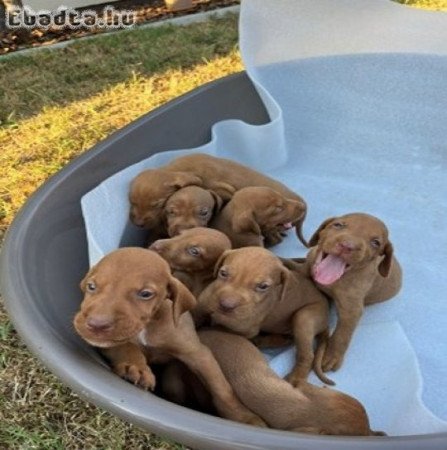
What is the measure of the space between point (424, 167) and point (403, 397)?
1292 mm

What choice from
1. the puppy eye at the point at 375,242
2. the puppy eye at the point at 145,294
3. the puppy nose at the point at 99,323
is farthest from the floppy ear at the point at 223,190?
the puppy nose at the point at 99,323

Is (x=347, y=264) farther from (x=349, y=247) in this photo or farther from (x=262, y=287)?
(x=262, y=287)

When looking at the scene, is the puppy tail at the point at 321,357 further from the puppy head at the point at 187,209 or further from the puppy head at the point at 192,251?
the puppy head at the point at 187,209

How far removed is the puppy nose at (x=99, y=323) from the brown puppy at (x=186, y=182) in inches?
32.9

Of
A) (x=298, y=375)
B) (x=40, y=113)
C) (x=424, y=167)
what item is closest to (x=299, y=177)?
(x=424, y=167)

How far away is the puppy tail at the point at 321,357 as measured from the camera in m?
2.10

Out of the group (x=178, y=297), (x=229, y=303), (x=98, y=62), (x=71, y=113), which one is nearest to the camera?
(x=178, y=297)

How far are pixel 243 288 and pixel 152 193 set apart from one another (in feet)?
1.94

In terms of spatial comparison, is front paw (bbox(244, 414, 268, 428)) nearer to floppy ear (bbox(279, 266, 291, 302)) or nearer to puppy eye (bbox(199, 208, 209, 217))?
floppy ear (bbox(279, 266, 291, 302))

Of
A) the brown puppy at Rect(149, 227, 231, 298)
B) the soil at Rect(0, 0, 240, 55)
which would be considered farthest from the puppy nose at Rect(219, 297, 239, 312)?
the soil at Rect(0, 0, 240, 55)

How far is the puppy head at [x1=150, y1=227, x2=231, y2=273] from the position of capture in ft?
7.00

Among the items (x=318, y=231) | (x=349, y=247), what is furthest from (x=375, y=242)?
(x=318, y=231)

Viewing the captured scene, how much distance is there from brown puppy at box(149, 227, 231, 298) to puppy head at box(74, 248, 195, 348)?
0.34m

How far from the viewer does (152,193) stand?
2.42m
